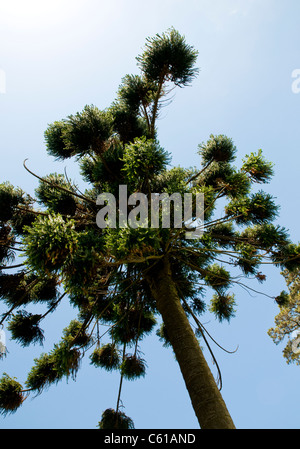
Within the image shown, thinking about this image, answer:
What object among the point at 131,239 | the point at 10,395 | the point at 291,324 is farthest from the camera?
the point at 291,324

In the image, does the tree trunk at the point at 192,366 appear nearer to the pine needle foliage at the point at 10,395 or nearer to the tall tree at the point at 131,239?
the tall tree at the point at 131,239

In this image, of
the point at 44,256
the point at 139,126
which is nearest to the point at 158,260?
the point at 44,256

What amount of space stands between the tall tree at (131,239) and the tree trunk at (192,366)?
0.01m

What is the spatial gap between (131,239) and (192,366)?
1.64 m

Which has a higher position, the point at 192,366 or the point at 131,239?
the point at 131,239

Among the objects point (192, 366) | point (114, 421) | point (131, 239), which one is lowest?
point (114, 421)

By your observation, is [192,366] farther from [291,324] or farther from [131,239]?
[291,324]

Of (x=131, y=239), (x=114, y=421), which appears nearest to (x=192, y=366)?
(x=131, y=239)

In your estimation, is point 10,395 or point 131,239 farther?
point 10,395

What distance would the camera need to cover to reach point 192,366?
3150mm

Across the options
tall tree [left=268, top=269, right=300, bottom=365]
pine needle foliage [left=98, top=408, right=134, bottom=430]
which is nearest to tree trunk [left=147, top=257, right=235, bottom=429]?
pine needle foliage [left=98, top=408, right=134, bottom=430]

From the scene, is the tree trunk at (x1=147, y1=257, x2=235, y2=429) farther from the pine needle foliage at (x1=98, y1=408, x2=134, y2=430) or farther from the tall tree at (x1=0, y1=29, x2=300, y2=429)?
the pine needle foliage at (x1=98, y1=408, x2=134, y2=430)

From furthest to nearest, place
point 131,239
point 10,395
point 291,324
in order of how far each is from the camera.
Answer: point 291,324, point 10,395, point 131,239
